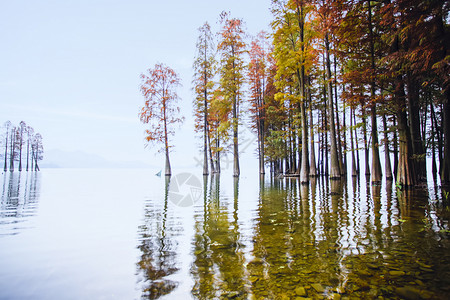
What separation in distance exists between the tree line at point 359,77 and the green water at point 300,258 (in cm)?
608

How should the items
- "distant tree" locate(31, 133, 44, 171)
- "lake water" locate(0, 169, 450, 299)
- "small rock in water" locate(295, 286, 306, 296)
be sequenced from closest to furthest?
1. "small rock in water" locate(295, 286, 306, 296)
2. "lake water" locate(0, 169, 450, 299)
3. "distant tree" locate(31, 133, 44, 171)

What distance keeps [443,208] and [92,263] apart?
7768mm

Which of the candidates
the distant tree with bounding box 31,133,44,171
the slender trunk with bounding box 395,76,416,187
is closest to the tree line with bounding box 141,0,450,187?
the slender trunk with bounding box 395,76,416,187

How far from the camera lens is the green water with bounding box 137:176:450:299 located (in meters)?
1.98

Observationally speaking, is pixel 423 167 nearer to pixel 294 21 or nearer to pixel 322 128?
pixel 322 128

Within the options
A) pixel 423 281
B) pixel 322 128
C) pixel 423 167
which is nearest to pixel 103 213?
pixel 423 281

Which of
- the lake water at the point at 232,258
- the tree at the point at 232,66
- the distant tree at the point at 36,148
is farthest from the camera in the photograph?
the distant tree at the point at 36,148

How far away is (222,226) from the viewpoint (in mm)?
4363

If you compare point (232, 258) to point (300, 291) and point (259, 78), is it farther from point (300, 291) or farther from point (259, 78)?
point (259, 78)

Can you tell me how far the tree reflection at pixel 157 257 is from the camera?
2066 millimetres

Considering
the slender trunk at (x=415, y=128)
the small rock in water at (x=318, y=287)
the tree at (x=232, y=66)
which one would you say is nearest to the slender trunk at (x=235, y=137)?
the tree at (x=232, y=66)

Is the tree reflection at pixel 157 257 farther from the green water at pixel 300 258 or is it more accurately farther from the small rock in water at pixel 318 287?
the small rock in water at pixel 318 287

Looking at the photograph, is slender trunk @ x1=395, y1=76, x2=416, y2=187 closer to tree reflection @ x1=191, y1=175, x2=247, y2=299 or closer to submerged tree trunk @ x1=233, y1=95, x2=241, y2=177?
tree reflection @ x1=191, y1=175, x2=247, y2=299

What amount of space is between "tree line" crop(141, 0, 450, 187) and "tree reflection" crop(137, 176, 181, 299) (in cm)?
864
